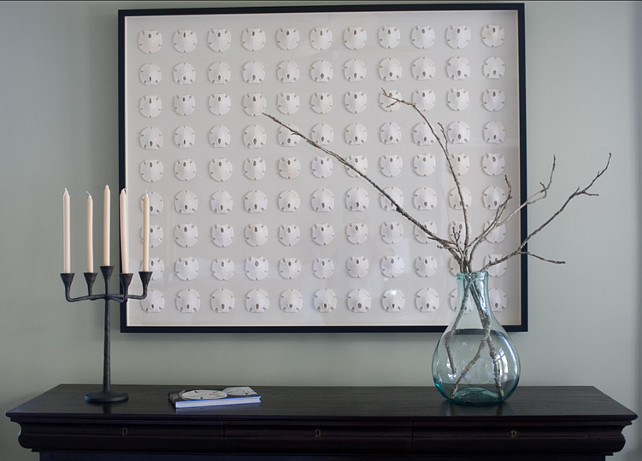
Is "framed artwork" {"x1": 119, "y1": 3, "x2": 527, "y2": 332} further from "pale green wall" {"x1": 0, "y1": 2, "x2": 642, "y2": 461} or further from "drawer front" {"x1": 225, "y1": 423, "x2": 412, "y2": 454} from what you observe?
"drawer front" {"x1": 225, "y1": 423, "x2": 412, "y2": 454}

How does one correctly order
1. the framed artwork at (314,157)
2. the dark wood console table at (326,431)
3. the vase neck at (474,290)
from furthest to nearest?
the framed artwork at (314,157) → the vase neck at (474,290) → the dark wood console table at (326,431)

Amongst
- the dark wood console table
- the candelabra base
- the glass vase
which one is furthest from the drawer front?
the candelabra base

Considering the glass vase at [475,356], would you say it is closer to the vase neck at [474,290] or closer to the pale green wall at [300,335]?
the vase neck at [474,290]

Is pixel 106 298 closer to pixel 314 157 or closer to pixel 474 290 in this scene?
pixel 314 157

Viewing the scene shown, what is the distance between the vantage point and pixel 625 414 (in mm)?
1835

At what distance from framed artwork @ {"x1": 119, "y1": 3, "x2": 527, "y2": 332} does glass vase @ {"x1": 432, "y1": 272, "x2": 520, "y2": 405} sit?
0.88 feet

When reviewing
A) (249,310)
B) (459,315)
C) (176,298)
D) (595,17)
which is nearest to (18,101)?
(176,298)

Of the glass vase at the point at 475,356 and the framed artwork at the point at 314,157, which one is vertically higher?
the framed artwork at the point at 314,157

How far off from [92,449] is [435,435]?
927mm

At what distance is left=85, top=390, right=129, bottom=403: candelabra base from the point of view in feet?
6.56

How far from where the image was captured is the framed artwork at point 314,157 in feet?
7.37

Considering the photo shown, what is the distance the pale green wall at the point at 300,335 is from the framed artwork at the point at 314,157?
0.09m

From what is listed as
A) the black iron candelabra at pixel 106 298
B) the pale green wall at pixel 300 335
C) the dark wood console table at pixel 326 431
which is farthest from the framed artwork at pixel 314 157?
the dark wood console table at pixel 326 431

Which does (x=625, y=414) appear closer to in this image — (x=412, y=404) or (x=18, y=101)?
(x=412, y=404)
